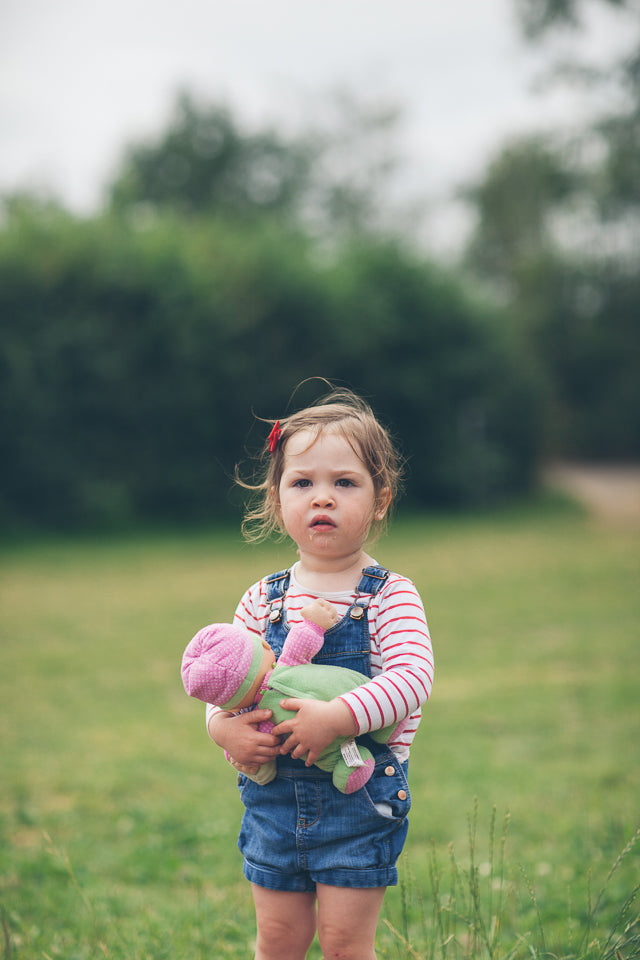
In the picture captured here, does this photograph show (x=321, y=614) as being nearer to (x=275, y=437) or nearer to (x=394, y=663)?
(x=394, y=663)

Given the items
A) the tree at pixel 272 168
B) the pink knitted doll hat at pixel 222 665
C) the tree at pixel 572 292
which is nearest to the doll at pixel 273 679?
the pink knitted doll hat at pixel 222 665

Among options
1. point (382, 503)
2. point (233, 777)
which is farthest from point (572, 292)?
point (382, 503)

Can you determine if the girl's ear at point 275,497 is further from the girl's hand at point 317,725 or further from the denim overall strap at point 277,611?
the girl's hand at point 317,725

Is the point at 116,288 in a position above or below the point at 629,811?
above

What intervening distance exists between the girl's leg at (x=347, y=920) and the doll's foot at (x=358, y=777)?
0.74ft

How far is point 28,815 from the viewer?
4.27 meters

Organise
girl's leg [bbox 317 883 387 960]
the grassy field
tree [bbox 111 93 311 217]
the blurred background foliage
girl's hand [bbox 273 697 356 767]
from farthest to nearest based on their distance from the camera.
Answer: tree [bbox 111 93 311 217] → the blurred background foliage → the grassy field → girl's leg [bbox 317 883 387 960] → girl's hand [bbox 273 697 356 767]

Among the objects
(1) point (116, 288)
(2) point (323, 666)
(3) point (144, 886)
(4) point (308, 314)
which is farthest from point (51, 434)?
(2) point (323, 666)

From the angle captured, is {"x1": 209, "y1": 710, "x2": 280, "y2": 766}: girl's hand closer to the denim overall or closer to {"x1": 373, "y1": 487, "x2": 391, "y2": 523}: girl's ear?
the denim overall

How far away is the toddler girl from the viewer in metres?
1.79

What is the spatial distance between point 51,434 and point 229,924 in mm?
12566

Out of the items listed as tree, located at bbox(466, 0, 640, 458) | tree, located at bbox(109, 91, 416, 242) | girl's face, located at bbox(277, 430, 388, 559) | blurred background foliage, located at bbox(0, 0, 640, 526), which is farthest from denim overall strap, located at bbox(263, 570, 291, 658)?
tree, located at bbox(109, 91, 416, 242)

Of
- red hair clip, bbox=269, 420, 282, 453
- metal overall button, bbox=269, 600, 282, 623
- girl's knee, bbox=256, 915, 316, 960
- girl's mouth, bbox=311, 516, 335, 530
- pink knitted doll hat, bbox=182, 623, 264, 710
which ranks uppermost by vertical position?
red hair clip, bbox=269, 420, 282, 453

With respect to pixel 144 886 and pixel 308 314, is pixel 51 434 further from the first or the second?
pixel 144 886
